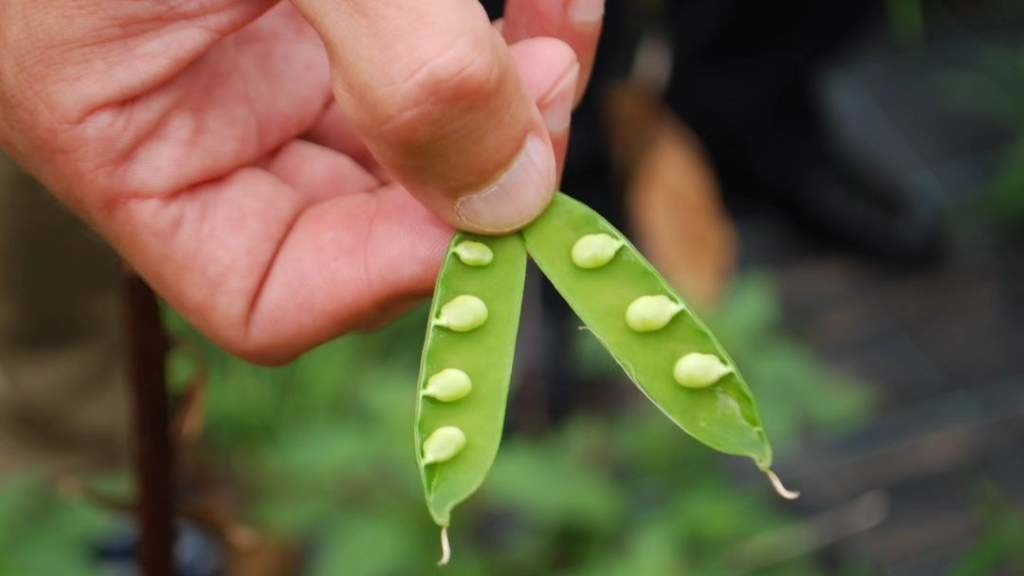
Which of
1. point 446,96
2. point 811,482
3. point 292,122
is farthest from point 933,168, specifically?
point 446,96

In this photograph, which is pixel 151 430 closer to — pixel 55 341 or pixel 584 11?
pixel 584 11

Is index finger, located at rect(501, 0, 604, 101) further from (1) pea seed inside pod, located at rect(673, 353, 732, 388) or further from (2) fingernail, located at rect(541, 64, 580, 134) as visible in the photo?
(1) pea seed inside pod, located at rect(673, 353, 732, 388)

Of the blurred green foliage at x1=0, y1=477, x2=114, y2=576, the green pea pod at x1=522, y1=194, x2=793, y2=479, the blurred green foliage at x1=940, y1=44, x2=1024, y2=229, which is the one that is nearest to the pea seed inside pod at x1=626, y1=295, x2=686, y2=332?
the green pea pod at x1=522, y1=194, x2=793, y2=479

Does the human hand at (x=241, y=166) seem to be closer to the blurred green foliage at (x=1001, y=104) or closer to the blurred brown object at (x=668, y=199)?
the blurred brown object at (x=668, y=199)

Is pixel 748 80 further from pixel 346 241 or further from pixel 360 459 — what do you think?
pixel 346 241

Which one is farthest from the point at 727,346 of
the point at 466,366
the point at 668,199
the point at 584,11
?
the point at 466,366

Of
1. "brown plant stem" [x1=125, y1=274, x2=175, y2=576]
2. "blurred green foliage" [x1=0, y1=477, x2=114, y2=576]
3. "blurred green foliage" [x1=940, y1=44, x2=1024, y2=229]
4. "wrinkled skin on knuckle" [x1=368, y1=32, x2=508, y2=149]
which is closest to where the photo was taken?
"wrinkled skin on knuckle" [x1=368, y1=32, x2=508, y2=149]
